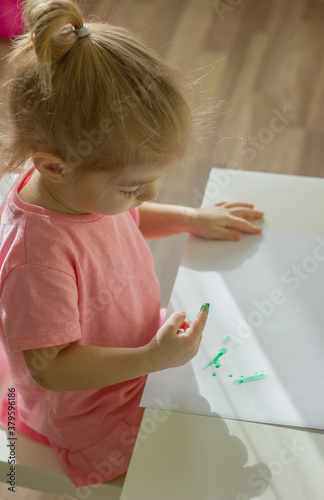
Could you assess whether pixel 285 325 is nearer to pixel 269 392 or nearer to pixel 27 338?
pixel 269 392

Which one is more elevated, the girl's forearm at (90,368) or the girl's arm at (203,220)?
the girl's arm at (203,220)

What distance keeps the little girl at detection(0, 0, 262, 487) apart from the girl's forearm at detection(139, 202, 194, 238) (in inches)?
1.1

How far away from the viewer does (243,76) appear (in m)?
2.50

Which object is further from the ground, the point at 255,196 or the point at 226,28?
the point at 226,28

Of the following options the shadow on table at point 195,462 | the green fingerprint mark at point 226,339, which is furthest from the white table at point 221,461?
the green fingerprint mark at point 226,339

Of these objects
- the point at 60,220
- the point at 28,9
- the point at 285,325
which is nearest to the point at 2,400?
the point at 60,220

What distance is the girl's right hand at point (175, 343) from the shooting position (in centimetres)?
83

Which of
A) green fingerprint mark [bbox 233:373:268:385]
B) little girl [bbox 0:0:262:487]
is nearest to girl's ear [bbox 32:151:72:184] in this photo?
little girl [bbox 0:0:262:487]

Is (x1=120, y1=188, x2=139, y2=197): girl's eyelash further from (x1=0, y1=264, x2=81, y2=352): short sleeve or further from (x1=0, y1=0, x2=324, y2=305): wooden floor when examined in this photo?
(x1=0, y1=0, x2=324, y2=305): wooden floor

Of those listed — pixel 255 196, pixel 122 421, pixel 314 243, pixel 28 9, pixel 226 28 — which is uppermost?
pixel 226 28

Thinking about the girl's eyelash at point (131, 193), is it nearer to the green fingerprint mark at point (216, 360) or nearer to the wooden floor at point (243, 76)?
the green fingerprint mark at point (216, 360)

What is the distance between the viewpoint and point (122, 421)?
96 centimetres

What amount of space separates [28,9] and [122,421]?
59 centimetres

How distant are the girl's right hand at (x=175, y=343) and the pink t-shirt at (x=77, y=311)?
0.34 ft
